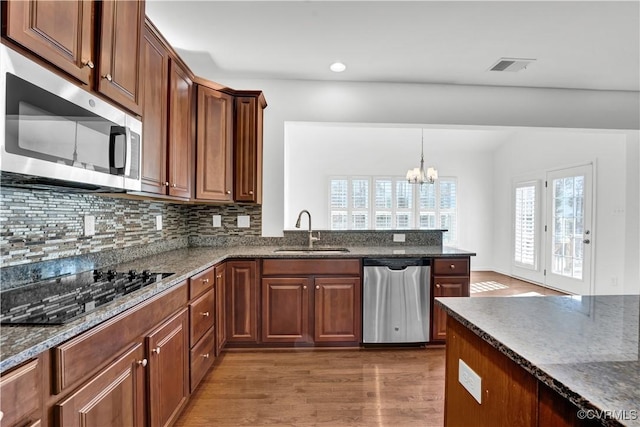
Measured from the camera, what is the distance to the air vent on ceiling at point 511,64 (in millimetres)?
2812

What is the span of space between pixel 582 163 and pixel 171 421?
5.78 meters

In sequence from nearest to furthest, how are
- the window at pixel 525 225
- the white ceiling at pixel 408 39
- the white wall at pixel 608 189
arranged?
the white ceiling at pixel 408 39, the white wall at pixel 608 189, the window at pixel 525 225

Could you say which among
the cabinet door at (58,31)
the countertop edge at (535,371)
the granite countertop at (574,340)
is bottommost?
the countertop edge at (535,371)

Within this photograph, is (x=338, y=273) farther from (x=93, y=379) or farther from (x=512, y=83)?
(x=512, y=83)

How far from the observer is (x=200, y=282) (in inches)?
80.1

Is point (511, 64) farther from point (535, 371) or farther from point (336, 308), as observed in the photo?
point (535, 371)

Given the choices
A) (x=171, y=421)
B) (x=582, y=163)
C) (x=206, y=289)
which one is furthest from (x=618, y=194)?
(x=171, y=421)

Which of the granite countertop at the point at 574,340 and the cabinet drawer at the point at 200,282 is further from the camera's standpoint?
the cabinet drawer at the point at 200,282

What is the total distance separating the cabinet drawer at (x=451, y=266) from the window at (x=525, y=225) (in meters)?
3.68

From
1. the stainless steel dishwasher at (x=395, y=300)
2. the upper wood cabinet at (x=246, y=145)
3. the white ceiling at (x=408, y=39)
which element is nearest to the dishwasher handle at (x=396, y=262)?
the stainless steel dishwasher at (x=395, y=300)

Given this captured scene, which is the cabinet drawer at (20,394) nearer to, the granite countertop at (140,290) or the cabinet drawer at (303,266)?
the granite countertop at (140,290)

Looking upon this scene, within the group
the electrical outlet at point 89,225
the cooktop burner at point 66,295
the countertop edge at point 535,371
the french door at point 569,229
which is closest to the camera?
the countertop edge at point 535,371

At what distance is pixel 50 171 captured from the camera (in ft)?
3.42

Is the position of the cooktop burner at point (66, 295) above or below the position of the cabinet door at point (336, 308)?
above
